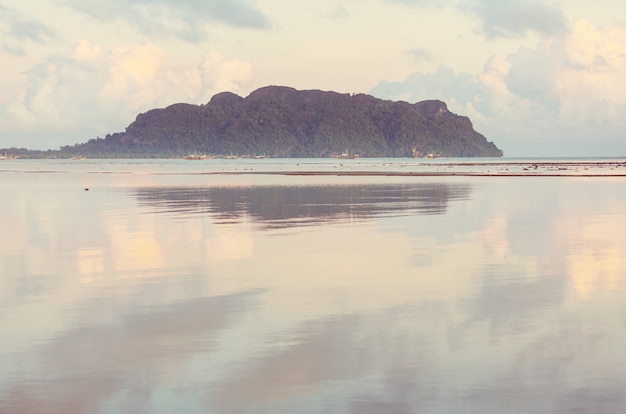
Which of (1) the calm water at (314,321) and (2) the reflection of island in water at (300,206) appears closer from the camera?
(1) the calm water at (314,321)

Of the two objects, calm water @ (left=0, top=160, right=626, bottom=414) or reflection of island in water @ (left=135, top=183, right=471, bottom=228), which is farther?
reflection of island in water @ (left=135, top=183, right=471, bottom=228)

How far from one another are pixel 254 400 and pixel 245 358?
88.8 inches

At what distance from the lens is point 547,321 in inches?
674

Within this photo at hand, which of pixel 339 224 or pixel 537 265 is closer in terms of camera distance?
pixel 537 265

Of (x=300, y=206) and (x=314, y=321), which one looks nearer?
(x=314, y=321)

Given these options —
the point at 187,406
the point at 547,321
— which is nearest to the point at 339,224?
the point at 547,321

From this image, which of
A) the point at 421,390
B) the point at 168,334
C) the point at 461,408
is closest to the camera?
the point at 461,408

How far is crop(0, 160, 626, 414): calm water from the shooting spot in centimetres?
1210

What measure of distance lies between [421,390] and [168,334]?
575 cm

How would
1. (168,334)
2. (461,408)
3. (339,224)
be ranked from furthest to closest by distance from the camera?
(339,224) < (168,334) < (461,408)

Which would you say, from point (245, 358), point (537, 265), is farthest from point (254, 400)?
point (537, 265)

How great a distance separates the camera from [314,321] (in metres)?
17.1

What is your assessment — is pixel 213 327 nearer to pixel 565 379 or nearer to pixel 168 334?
pixel 168 334

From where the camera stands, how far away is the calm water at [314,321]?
1210cm
